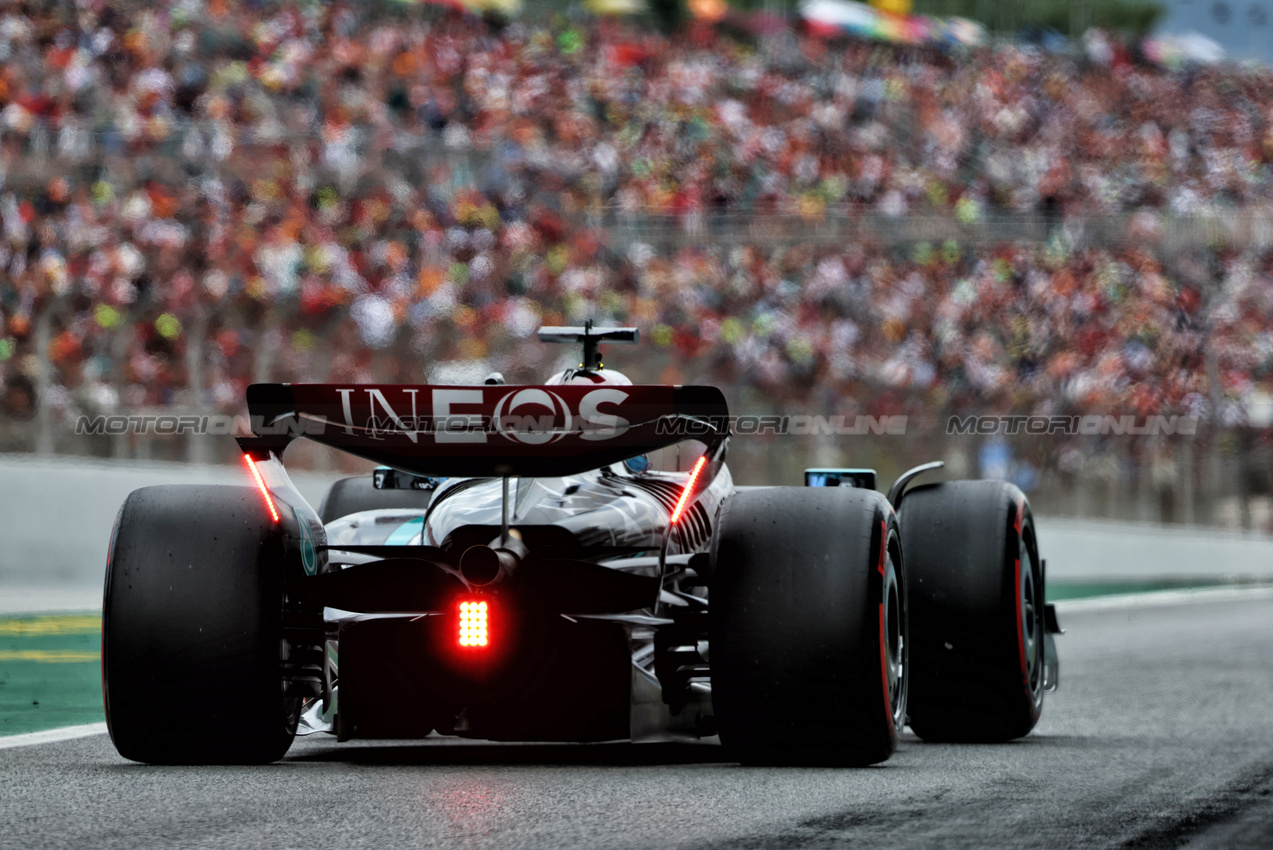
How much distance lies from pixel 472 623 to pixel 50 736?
1982 millimetres

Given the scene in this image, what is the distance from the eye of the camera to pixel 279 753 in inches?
226

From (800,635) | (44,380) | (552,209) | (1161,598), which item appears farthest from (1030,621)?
(552,209)

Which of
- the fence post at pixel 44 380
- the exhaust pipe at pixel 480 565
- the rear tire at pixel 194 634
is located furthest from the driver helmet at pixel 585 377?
the fence post at pixel 44 380

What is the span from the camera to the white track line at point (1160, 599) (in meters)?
17.3

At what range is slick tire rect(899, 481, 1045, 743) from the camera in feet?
21.8

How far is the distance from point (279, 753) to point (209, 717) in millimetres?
258

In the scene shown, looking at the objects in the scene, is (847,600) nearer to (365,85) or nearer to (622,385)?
(622,385)

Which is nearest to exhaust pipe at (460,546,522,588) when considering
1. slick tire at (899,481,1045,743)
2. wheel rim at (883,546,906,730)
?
wheel rim at (883,546,906,730)

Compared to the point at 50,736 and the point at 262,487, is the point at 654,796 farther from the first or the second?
the point at 50,736

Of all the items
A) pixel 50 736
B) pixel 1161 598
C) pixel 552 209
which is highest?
pixel 552 209

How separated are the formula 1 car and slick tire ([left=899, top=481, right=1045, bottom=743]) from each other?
796 millimetres

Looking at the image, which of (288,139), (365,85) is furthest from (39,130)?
(365,85)

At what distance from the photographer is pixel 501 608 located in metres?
5.56

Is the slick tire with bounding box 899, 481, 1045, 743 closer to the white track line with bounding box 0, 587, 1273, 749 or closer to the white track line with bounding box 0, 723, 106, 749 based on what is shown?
the white track line with bounding box 0, 723, 106, 749
